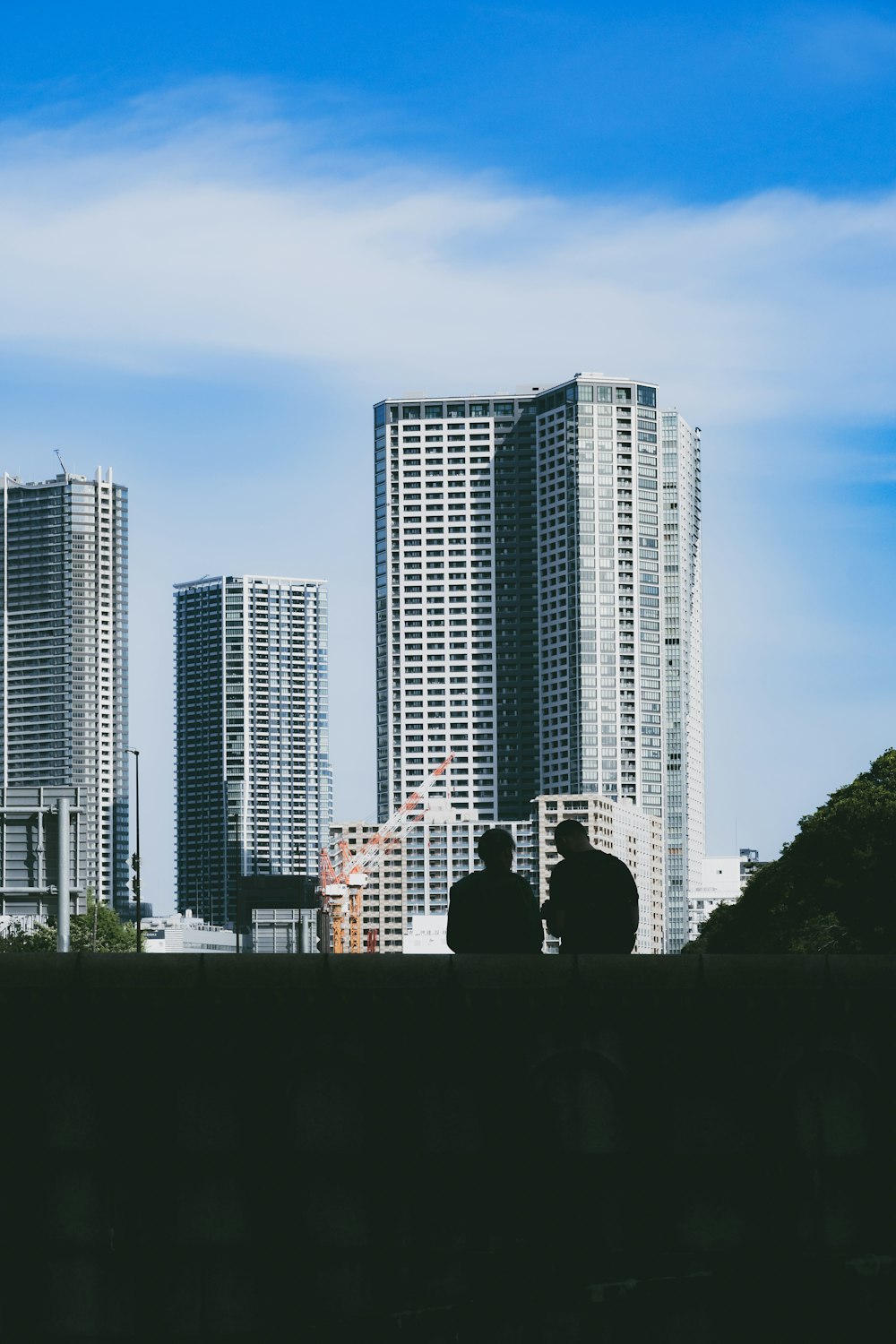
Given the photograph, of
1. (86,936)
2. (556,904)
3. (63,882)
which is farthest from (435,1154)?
(86,936)

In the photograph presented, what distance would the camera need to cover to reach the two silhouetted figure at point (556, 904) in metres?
13.3

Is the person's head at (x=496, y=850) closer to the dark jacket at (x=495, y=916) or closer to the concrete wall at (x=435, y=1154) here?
the dark jacket at (x=495, y=916)

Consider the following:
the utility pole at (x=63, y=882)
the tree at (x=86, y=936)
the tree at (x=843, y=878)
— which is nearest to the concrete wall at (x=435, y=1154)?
the utility pole at (x=63, y=882)

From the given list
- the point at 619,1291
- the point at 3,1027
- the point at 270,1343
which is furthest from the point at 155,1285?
the point at 619,1291

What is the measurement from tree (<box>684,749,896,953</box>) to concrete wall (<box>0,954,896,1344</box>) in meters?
43.1

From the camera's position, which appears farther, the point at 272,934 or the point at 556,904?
the point at 272,934

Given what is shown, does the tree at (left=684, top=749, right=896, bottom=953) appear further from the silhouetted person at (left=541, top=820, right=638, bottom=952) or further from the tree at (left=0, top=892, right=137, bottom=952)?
the silhouetted person at (left=541, top=820, right=638, bottom=952)

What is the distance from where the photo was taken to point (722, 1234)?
13898mm

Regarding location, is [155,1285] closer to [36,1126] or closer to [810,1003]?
[36,1126]

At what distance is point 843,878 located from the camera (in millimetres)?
63688

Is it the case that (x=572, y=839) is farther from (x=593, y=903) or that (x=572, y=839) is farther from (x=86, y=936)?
(x=86, y=936)

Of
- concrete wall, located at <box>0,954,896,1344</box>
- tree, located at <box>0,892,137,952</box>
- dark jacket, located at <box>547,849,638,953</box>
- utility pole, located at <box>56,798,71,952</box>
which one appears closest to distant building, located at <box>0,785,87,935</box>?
utility pole, located at <box>56,798,71,952</box>

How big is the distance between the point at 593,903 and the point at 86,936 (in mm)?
120114

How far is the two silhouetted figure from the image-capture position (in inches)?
525
